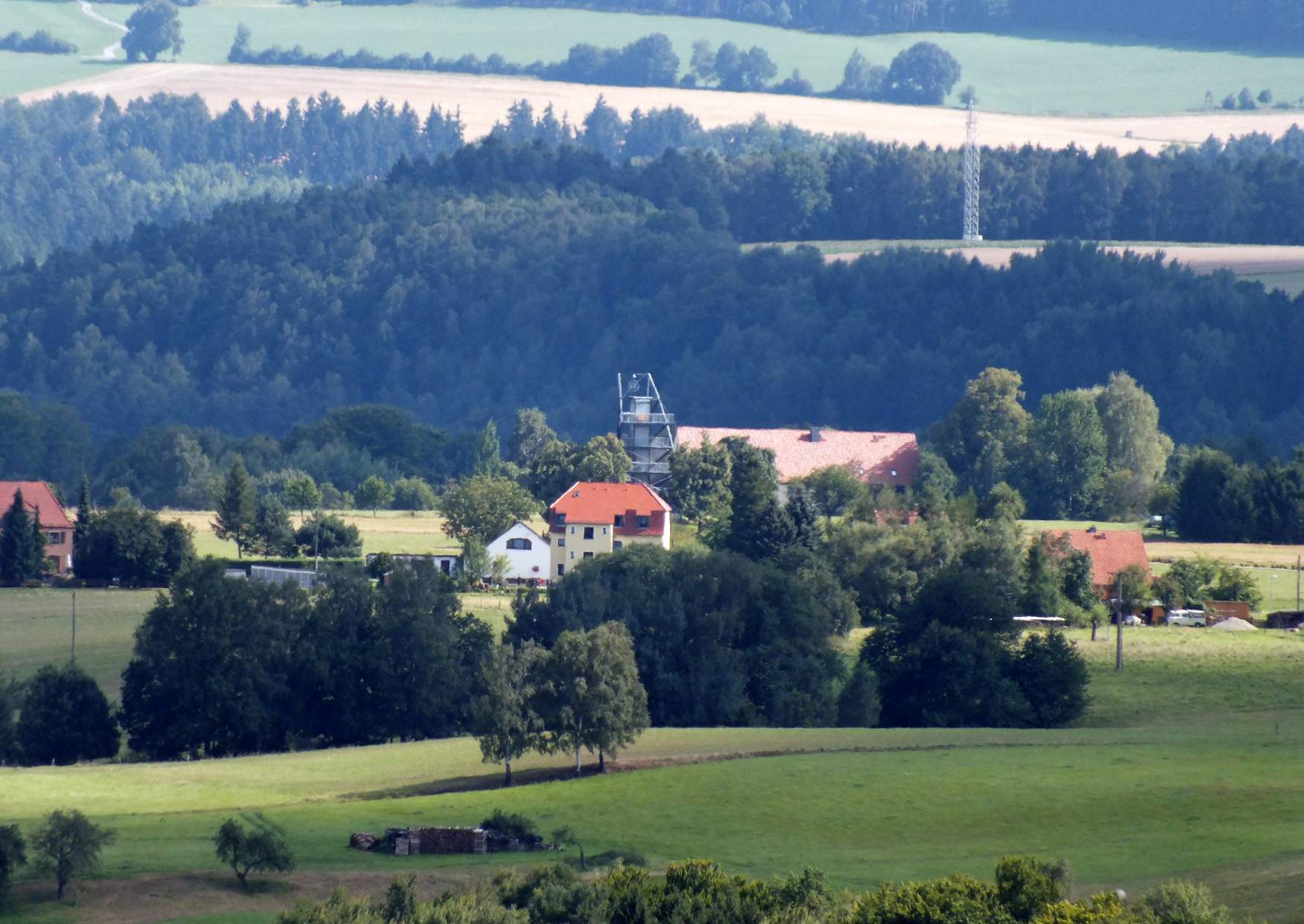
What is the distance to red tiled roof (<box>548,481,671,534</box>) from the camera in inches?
3573

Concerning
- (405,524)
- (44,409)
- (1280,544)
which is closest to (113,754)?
(405,524)

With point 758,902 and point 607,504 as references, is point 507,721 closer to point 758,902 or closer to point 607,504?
point 758,902

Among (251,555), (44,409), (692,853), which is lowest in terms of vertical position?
(692,853)

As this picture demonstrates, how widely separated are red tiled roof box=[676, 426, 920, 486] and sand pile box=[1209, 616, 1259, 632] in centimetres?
4318

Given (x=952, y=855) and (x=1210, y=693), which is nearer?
(x=952, y=855)

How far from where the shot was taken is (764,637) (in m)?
69.5

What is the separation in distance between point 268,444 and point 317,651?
82.5 metres

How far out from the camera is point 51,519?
89.6 metres

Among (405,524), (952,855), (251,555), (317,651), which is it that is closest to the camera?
(952,855)

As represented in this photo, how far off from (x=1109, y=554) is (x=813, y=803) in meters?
38.8

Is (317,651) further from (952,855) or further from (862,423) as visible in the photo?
(862,423)

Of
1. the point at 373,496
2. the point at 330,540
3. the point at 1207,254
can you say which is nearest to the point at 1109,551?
the point at 330,540

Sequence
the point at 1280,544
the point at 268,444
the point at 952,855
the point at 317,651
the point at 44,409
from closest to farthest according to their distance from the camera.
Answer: the point at 952,855
the point at 317,651
the point at 1280,544
the point at 268,444
the point at 44,409

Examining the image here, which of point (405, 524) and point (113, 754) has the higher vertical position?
point (405, 524)
